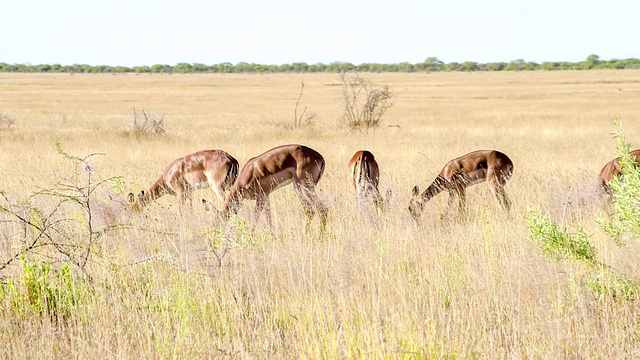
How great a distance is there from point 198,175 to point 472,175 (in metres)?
3.60

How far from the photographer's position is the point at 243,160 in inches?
626

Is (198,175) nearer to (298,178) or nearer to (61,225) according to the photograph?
(298,178)

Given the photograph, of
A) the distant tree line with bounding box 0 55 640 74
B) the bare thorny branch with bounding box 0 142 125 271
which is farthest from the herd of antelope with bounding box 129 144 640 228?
the distant tree line with bounding box 0 55 640 74

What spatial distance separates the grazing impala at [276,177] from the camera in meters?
8.55

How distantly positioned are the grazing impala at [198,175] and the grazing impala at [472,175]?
99.0 inches

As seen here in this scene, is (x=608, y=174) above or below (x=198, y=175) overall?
above

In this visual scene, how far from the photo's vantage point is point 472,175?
9359 millimetres

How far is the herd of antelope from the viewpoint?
27.9ft

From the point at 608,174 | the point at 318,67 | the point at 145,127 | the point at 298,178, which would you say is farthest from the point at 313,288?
the point at 318,67

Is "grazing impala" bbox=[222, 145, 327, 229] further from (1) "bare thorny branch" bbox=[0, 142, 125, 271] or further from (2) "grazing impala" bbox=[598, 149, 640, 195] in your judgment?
(2) "grazing impala" bbox=[598, 149, 640, 195]

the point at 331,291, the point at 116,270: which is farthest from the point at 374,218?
the point at 116,270

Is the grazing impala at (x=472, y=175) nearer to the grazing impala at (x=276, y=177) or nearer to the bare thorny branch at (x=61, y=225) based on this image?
the grazing impala at (x=276, y=177)

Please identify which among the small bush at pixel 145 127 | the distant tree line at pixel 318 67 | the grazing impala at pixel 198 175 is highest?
the grazing impala at pixel 198 175

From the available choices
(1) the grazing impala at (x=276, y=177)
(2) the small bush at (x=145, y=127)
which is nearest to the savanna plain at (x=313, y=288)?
(1) the grazing impala at (x=276, y=177)
